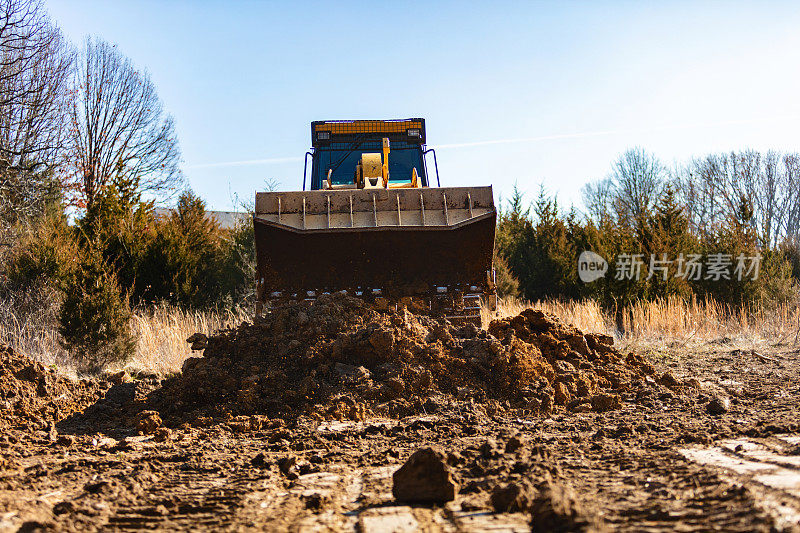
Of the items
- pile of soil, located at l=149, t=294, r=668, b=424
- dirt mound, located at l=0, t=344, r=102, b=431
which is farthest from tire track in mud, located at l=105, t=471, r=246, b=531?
dirt mound, located at l=0, t=344, r=102, b=431

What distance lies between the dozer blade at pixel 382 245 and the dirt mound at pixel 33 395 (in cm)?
218

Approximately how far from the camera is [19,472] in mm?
3830

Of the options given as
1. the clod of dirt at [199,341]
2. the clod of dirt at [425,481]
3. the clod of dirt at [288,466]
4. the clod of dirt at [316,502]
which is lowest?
the clod of dirt at [288,466]

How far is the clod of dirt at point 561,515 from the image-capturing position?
7.80ft

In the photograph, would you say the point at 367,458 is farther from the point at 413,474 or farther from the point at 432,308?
the point at 432,308

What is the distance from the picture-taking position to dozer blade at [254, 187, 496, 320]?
7191mm

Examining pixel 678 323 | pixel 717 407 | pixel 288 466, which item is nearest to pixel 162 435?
pixel 288 466

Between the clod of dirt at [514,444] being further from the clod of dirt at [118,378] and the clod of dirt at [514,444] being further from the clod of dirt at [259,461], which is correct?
the clod of dirt at [118,378]

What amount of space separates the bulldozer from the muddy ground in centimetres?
190

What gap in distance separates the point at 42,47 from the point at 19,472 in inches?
574

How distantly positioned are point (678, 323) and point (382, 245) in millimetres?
6729

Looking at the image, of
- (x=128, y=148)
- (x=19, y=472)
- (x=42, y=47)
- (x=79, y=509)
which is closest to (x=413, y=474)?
(x=79, y=509)

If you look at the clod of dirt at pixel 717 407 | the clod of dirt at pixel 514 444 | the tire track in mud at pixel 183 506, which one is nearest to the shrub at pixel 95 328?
the tire track in mud at pixel 183 506

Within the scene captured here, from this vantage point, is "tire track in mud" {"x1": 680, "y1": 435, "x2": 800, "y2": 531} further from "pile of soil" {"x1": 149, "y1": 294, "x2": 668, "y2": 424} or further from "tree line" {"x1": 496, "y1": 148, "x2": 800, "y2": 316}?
"tree line" {"x1": 496, "y1": 148, "x2": 800, "y2": 316}
